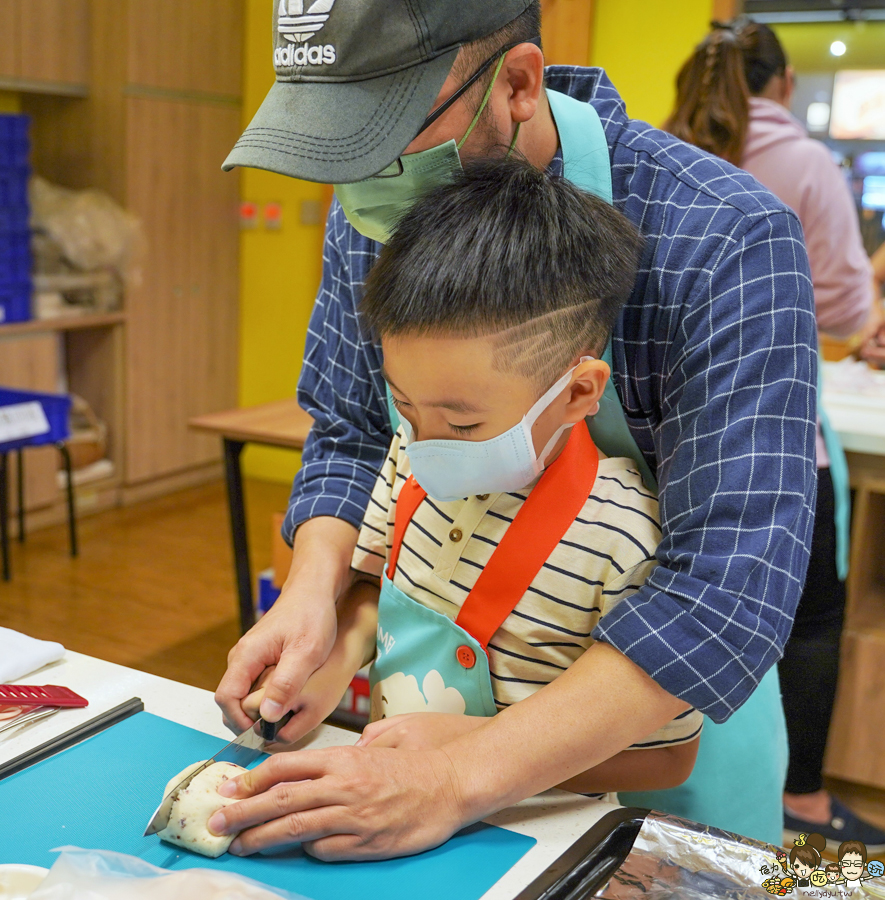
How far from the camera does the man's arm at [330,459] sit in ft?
3.19

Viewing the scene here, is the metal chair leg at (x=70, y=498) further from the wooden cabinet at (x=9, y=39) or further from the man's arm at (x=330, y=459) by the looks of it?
the man's arm at (x=330, y=459)

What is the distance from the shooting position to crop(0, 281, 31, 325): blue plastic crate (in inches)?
143

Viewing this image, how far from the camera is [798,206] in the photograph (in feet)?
6.84

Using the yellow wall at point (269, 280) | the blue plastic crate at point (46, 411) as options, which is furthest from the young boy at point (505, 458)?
the yellow wall at point (269, 280)

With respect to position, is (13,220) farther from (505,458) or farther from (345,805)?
(345,805)

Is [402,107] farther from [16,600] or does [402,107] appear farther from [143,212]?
[143,212]

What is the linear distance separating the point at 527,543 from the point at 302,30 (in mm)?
464

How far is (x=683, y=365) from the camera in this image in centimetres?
85

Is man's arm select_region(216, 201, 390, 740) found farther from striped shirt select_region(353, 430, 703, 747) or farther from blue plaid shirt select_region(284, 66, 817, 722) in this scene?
blue plaid shirt select_region(284, 66, 817, 722)

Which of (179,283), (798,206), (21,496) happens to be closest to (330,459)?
(798,206)

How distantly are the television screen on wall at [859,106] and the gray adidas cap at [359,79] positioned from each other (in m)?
3.59

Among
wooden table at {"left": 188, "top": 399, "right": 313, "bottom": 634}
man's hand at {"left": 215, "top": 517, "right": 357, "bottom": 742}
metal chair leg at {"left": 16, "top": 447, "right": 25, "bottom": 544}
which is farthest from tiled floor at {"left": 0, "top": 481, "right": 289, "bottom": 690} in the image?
man's hand at {"left": 215, "top": 517, "right": 357, "bottom": 742}

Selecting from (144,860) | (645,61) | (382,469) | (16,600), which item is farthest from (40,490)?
(144,860)

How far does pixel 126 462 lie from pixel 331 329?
331 centimetres
